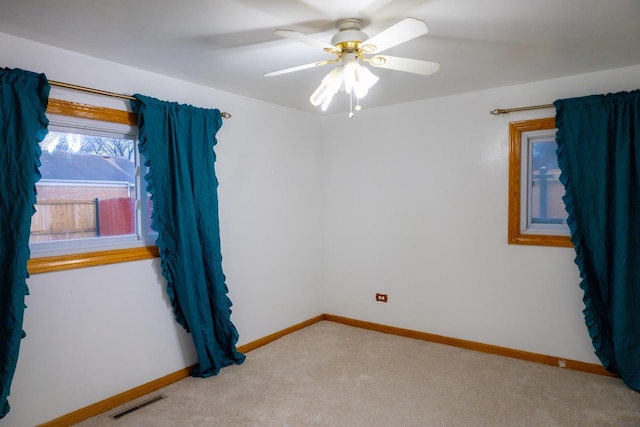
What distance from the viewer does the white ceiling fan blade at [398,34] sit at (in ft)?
5.19

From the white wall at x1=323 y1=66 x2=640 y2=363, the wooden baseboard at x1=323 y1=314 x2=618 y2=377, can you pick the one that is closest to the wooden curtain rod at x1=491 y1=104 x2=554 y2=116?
the white wall at x1=323 y1=66 x2=640 y2=363

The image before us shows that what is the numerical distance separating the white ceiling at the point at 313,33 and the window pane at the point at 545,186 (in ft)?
1.87

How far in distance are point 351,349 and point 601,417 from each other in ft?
5.94

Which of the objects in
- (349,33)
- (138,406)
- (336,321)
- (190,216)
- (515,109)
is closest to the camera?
(349,33)

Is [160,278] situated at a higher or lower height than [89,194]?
lower

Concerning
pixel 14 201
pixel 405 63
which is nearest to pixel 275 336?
pixel 14 201

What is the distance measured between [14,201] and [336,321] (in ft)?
10.2

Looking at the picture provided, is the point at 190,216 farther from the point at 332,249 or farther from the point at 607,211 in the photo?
the point at 607,211

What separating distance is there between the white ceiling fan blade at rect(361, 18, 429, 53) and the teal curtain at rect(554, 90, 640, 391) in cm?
182

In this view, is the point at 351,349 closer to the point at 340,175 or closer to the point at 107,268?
the point at 340,175

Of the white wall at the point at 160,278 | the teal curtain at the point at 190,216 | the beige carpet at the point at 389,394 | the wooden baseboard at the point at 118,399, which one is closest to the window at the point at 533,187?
the beige carpet at the point at 389,394

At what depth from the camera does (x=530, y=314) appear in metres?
3.19

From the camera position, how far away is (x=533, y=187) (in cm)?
325

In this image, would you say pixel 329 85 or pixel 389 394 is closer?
pixel 329 85
